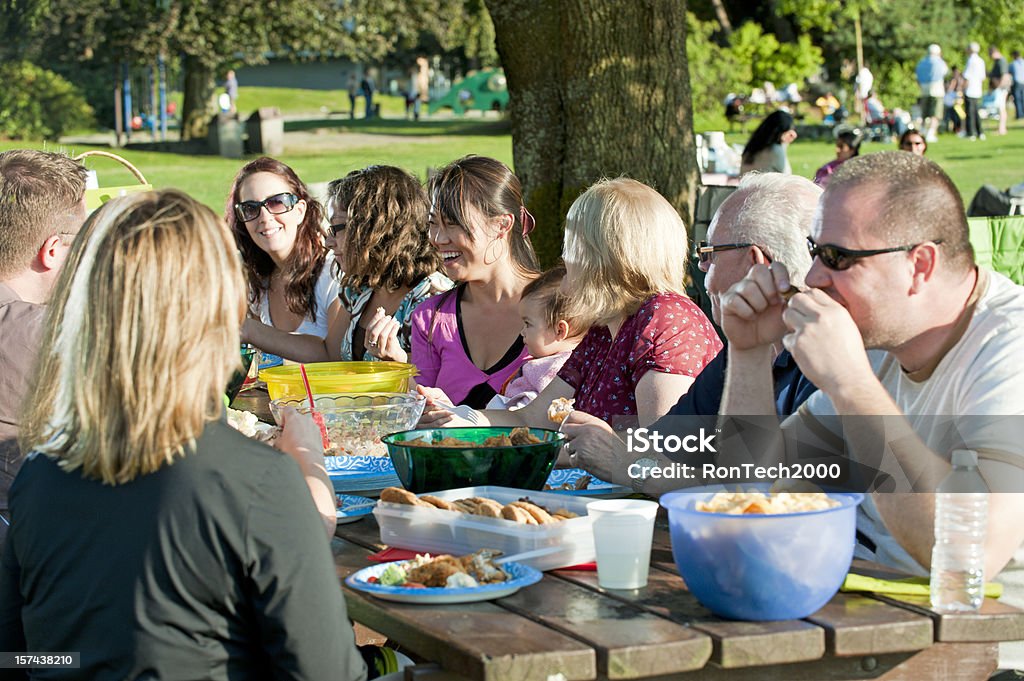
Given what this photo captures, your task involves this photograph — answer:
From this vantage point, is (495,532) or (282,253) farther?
(282,253)

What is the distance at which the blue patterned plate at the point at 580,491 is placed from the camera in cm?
300

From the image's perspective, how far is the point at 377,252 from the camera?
17.9 feet

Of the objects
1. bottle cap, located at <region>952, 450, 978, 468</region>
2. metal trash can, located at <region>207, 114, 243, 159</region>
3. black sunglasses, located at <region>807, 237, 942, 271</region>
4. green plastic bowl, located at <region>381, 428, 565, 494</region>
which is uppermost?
metal trash can, located at <region>207, 114, 243, 159</region>

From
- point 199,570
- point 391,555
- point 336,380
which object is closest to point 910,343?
point 391,555

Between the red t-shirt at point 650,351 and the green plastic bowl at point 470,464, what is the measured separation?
2.80 feet

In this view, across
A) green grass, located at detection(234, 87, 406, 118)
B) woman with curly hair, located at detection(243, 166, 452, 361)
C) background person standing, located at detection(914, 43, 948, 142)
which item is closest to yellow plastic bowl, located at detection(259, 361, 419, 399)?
woman with curly hair, located at detection(243, 166, 452, 361)

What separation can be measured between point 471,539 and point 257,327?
3.39m

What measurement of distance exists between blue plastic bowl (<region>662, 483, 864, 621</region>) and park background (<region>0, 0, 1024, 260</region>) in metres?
4.15

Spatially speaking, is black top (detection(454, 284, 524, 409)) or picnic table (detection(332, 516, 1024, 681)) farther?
black top (detection(454, 284, 524, 409))

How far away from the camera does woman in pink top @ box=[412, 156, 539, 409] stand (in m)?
4.82

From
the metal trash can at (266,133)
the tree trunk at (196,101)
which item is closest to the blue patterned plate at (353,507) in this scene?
the metal trash can at (266,133)

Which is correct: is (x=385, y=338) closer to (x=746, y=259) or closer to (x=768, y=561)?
(x=746, y=259)

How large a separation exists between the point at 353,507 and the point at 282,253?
3251 mm

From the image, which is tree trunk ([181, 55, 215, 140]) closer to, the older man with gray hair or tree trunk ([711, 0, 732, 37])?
tree trunk ([711, 0, 732, 37])
